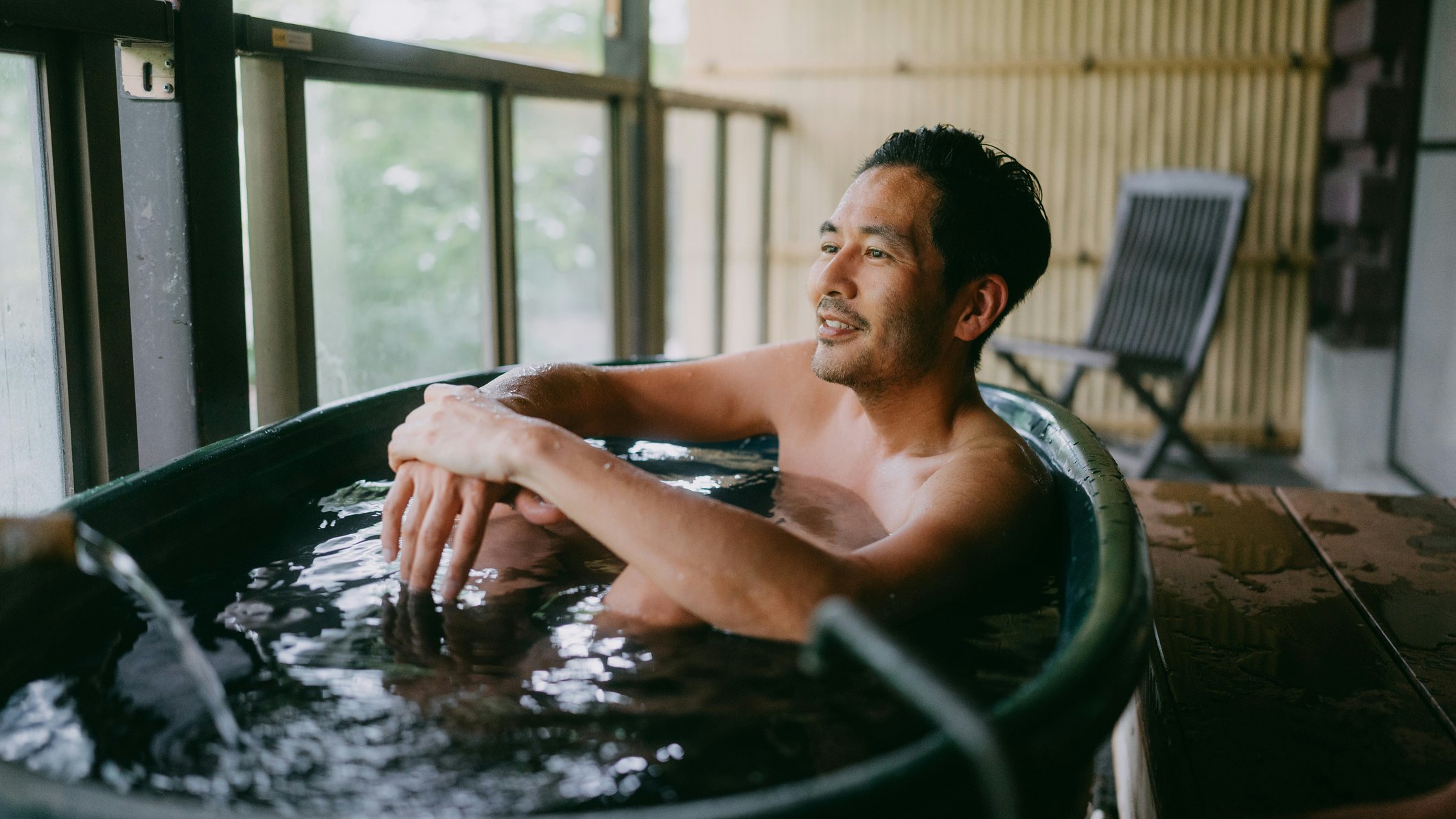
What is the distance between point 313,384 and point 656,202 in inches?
71.1

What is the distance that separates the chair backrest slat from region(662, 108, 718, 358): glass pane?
194cm

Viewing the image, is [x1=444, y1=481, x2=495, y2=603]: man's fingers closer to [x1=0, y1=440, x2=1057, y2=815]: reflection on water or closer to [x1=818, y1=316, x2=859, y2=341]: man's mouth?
[x1=0, y1=440, x2=1057, y2=815]: reflection on water

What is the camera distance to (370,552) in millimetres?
1901

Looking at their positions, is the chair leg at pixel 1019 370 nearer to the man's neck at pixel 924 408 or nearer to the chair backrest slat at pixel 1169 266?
the chair backrest slat at pixel 1169 266

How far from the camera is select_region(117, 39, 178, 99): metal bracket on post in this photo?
1.98 m

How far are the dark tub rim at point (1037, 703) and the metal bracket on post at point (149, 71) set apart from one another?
598 mm

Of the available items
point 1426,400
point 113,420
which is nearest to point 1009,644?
point 113,420

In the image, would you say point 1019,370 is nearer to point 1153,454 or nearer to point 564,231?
point 1153,454

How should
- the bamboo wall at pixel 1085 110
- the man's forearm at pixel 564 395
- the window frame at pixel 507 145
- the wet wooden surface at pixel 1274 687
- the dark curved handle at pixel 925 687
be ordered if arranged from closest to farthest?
the dark curved handle at pixel 925 687
the wet wooden surface at pixel 1274 687
the man's forearm at pixel 564 395
the window frame at pixel 507 145
the bamboo wall at pixel 1085 110

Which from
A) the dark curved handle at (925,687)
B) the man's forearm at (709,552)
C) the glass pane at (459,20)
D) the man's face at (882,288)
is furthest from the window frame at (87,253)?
the dark curved handle at (925,687)

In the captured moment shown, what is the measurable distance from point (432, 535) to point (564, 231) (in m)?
3.41

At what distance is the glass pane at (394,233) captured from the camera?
2633mm

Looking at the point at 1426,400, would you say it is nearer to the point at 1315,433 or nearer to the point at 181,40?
the point at 1315,433

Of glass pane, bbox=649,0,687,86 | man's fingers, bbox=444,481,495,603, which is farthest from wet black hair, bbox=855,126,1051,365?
glass pane, bbox=649,0,687,86
